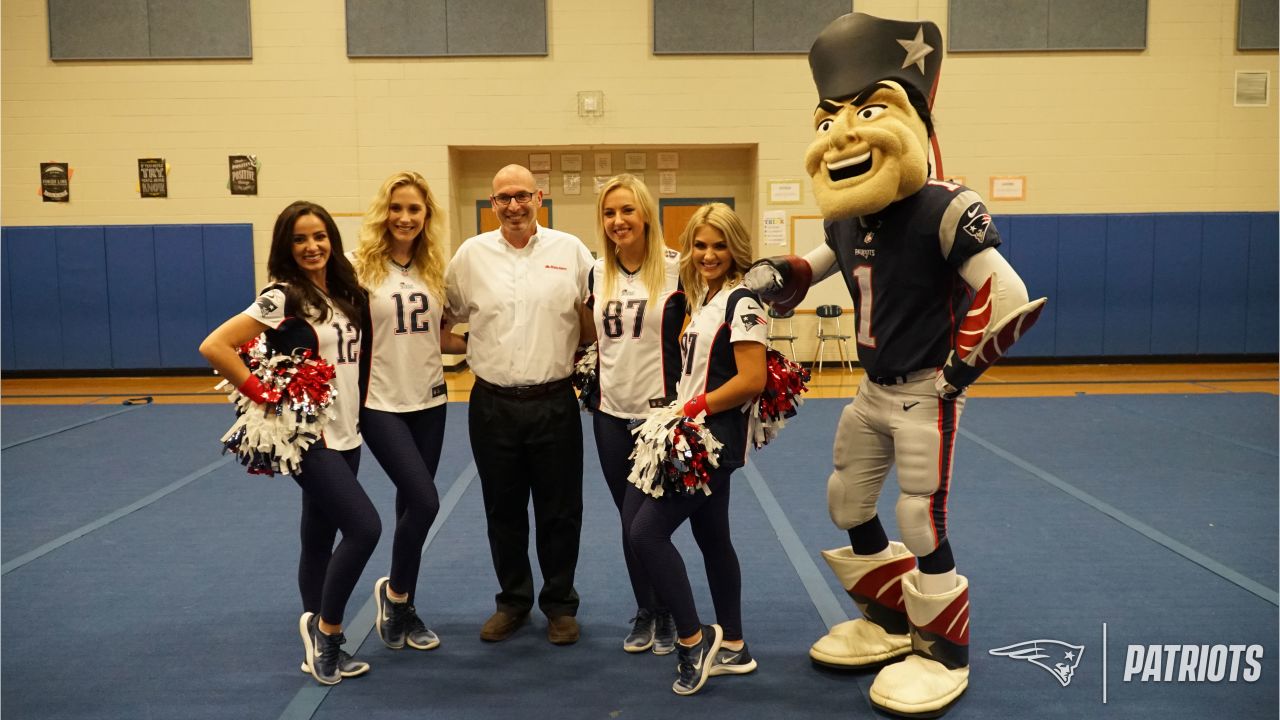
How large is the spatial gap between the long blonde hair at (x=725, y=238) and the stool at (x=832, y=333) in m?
7.61

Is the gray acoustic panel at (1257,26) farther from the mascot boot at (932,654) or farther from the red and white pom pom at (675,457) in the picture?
the red and white pom pom at (675,457)

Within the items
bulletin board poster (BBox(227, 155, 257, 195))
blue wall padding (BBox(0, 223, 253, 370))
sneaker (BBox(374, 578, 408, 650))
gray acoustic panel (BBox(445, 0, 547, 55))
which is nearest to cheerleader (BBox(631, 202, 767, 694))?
sneaker (BBox(374, 578, 408, 650))

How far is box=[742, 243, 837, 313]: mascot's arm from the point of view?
3.04m

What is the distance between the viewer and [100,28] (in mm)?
10328

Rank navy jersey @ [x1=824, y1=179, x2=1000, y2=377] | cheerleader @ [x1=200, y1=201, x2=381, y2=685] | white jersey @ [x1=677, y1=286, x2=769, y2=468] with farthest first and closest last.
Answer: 1. cheerleader @ [x1=200, y1=201, x2=381, y2=685]
2. white jersey @ [x1=677, y1=286, x2=769, y2=468]
3. navy jersey @ [x1=824, y1=179, x2=1000, y2=377]

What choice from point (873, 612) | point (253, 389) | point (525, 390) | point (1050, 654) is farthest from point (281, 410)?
point (1050, 654)

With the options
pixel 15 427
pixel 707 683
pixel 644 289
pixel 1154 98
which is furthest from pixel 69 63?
pixel 1154 98

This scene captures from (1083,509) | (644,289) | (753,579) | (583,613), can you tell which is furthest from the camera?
(1083,509)

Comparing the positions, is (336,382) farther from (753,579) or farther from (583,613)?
(753,579)

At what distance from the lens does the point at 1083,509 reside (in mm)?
5105

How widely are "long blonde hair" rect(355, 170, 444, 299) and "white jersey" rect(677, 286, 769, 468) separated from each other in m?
1.04

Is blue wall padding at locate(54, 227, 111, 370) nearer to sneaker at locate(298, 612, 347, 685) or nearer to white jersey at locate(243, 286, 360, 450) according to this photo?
white jersey at locate(243, 286, 360, 450)

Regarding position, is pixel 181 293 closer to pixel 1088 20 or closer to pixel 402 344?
pixel 402 344

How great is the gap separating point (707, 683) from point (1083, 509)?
9.68 feet
